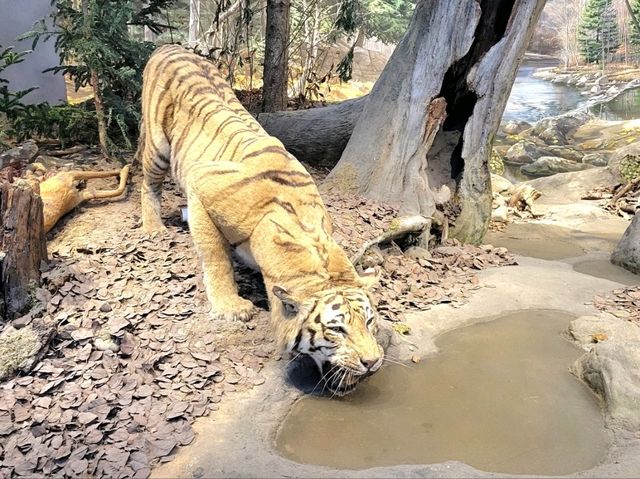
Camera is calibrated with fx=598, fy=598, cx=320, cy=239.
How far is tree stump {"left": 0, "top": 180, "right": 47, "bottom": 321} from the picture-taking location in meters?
3.97

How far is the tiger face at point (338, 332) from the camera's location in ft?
10.4

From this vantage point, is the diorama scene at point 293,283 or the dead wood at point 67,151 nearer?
the diorama scene at point 293,283

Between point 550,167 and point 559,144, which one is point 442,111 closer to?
point 550,167

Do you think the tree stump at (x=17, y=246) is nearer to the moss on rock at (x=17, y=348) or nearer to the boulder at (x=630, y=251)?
the moss on rock at (x=17, y=348)

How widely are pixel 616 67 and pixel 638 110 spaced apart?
1.44 metres

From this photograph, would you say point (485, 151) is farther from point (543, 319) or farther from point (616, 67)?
point (616, 67)

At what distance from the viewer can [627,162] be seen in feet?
32.9

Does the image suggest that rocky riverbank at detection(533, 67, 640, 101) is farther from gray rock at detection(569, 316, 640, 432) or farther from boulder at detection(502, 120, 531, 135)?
gray rock at detection(569, 316, 640, 432)

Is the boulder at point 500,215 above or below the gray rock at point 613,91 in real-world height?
below

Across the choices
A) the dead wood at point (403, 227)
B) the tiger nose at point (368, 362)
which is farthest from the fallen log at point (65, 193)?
the tiger nose at point (368, 362)

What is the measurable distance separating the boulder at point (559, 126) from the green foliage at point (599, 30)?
1.63 metres

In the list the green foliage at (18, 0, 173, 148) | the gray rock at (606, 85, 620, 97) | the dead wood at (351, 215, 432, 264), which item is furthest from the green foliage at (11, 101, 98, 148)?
the gray rock at (606, 85, 620, 97)

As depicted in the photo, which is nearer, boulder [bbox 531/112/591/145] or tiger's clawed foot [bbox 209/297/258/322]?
tiger's clawed foot [bbox 209/297/258/322]

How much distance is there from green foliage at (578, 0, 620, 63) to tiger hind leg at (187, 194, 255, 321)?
1362 centimetres
